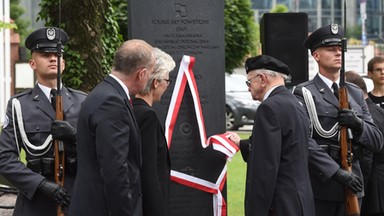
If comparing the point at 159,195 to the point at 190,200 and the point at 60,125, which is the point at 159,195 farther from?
the point at 190,200

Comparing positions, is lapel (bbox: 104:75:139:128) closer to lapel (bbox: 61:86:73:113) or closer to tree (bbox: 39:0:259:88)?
lapel (bbox: 61:86:73:113)

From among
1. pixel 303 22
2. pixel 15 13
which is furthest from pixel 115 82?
pixel 15 13

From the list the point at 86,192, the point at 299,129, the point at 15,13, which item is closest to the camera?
the point at 86,192

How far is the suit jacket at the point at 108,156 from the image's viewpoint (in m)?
5.14

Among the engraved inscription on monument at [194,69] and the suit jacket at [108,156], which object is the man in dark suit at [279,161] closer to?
the suit jacket at [108,156]

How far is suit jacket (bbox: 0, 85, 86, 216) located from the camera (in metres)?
6.23

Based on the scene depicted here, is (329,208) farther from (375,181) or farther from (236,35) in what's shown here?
(236,35)

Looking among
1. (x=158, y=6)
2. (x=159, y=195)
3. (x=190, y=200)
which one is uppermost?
(x=158, y=6)

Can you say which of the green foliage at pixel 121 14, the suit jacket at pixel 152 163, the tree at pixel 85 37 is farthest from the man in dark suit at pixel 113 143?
the green foliage at pixel 121 14

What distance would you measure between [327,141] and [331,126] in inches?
4.7

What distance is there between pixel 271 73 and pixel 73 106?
55.9 inches

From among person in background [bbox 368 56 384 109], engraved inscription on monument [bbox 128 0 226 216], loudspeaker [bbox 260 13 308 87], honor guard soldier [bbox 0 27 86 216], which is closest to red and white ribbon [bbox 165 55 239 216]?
engraved inscription on monument [bbox 128 0 226 216]

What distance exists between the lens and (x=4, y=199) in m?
12.0

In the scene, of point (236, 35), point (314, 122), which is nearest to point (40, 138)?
point (314, 122)
